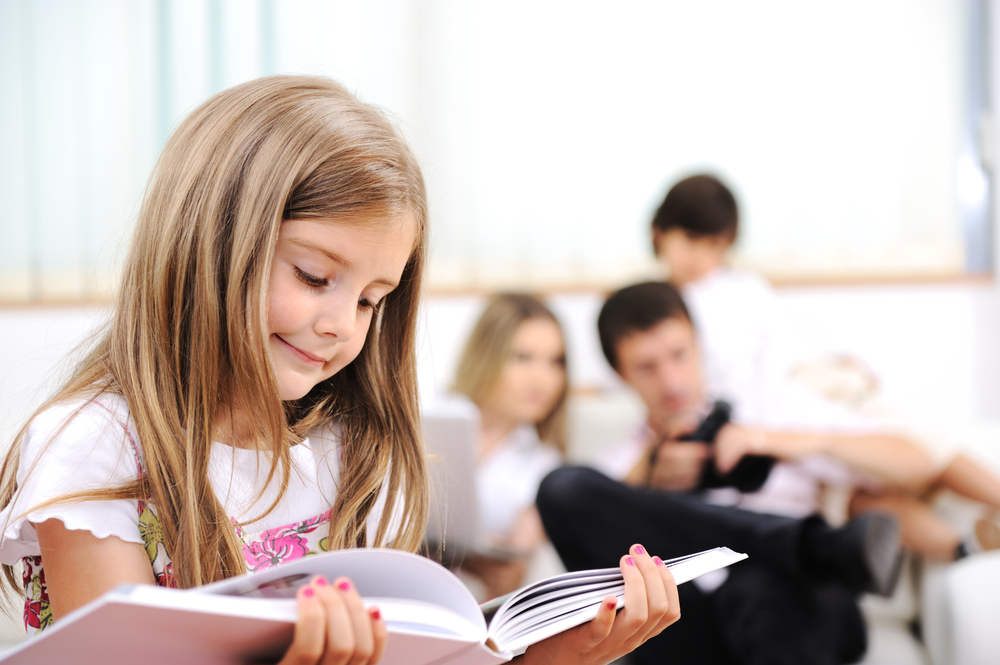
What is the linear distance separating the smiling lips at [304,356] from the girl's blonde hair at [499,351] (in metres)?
1.12

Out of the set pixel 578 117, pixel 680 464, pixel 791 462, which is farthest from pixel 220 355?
pixel 578 117

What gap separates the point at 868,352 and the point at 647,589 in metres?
1.76

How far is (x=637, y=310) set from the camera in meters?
1.54

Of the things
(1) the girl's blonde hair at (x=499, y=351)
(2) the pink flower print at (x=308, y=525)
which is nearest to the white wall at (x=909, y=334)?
(1) the girl's blonde hair at (x=499, y=351)

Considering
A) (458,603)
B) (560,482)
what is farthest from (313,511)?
(560,482)

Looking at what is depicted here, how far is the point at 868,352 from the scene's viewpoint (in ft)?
6.71

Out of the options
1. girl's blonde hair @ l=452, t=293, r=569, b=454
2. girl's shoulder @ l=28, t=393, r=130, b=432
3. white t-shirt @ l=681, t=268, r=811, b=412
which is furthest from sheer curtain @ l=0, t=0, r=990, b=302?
girl's shoulder @ l=28, t=393, r=130, b=432

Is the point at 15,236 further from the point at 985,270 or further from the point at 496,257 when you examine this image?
the point at 985,270

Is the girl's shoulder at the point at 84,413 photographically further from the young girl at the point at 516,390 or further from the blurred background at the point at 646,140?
the blurred background at the point at 646,140

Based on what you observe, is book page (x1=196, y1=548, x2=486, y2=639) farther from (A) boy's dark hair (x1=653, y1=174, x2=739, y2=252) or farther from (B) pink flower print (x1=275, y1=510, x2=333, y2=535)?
(A) boy's dark hair (x1=653, y1=174, x2=739, y2=252)

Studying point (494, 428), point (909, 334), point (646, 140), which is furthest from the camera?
point (646, 140)

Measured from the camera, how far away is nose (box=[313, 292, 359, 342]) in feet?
1.92

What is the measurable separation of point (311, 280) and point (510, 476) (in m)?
1.14

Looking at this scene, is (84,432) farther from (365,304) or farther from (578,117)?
(578,117)
